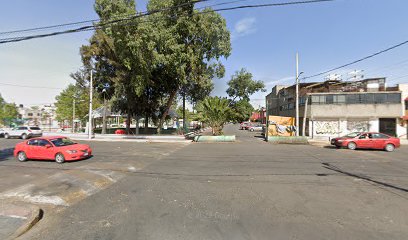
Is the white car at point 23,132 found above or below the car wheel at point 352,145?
above

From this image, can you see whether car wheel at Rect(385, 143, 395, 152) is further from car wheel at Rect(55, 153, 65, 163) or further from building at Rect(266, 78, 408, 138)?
car wheel at Rect(55, 153, 65, 163)

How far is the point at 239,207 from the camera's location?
5.96 meters

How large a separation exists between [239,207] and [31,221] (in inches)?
186

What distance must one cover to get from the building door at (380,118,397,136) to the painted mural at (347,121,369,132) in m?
2.36

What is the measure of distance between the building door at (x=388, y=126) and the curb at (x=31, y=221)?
119 ft

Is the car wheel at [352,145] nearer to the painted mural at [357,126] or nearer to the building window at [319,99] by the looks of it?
the building window at [319,99]

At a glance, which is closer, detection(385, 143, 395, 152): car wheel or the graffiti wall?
detection(385, 143, 395, 152): car wheel

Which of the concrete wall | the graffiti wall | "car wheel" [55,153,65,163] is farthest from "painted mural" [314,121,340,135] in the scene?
"car wheel" [55,153,65,163]

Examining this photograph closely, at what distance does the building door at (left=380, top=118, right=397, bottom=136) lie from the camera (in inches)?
1179

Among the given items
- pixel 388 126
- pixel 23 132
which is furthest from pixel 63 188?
pixel 388 126

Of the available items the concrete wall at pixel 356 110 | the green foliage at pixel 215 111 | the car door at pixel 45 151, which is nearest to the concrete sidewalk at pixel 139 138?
the green foliage at pixel 215 111

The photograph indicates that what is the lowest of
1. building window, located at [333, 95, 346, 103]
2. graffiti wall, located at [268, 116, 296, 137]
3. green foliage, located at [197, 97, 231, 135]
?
graffiti wall, located at [268, 116, 296, 137]

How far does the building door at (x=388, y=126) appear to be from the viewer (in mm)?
29938

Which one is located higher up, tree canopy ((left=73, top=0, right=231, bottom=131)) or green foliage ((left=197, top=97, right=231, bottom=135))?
tree canopy ((left=73, top=0, right=231, bottom=131))
